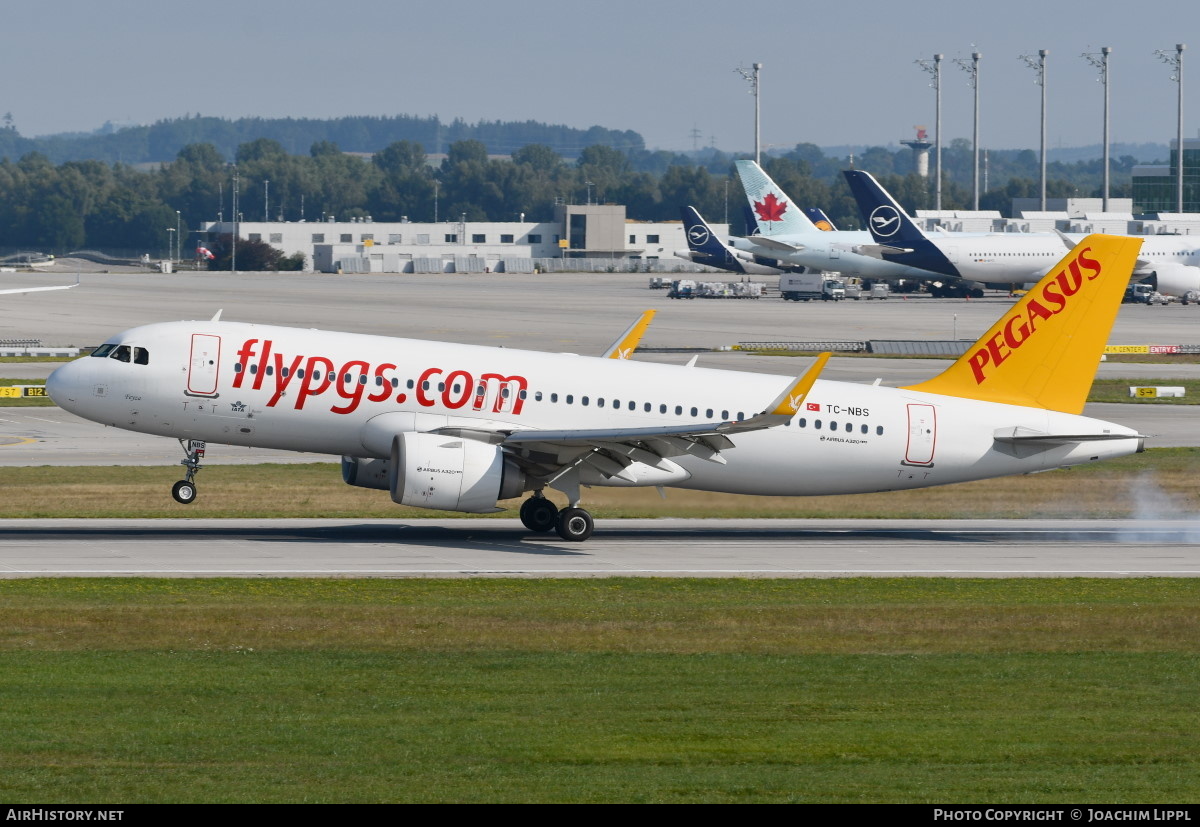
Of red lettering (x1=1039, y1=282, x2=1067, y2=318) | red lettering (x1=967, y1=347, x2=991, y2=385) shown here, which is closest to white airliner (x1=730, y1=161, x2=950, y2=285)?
red lettering (x1=967, y1=347, x2=991, y2=385)

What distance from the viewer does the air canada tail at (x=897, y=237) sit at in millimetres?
143625

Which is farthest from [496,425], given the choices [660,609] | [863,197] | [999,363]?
[863,197]

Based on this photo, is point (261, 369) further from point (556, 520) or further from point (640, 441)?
point (640, 441)

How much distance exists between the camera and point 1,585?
30359 mm

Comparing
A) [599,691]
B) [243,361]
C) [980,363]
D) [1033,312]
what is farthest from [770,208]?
[599,691]

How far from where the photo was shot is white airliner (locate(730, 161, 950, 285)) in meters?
152

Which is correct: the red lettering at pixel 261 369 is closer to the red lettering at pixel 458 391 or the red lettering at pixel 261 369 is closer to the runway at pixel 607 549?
the runway at pixel 607 549

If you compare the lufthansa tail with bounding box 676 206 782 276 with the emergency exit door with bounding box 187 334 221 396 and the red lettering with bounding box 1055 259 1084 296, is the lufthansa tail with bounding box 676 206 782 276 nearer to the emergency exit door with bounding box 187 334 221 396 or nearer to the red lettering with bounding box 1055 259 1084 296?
the red lettering with bounding box 1055 259 1084 296

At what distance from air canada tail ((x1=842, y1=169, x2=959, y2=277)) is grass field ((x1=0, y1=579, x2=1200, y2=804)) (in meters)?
113

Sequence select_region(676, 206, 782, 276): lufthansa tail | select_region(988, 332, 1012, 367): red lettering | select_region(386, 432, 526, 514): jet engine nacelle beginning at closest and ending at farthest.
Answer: select_region(386, 432, 526, 514): jet engine nacelle → select_region(988, 332, 1012, 367): red lettering → select_region(676, 206, 782, 276): lufthansa tail

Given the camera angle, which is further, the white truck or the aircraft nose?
the white truck

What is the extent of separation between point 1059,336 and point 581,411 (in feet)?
39.1
